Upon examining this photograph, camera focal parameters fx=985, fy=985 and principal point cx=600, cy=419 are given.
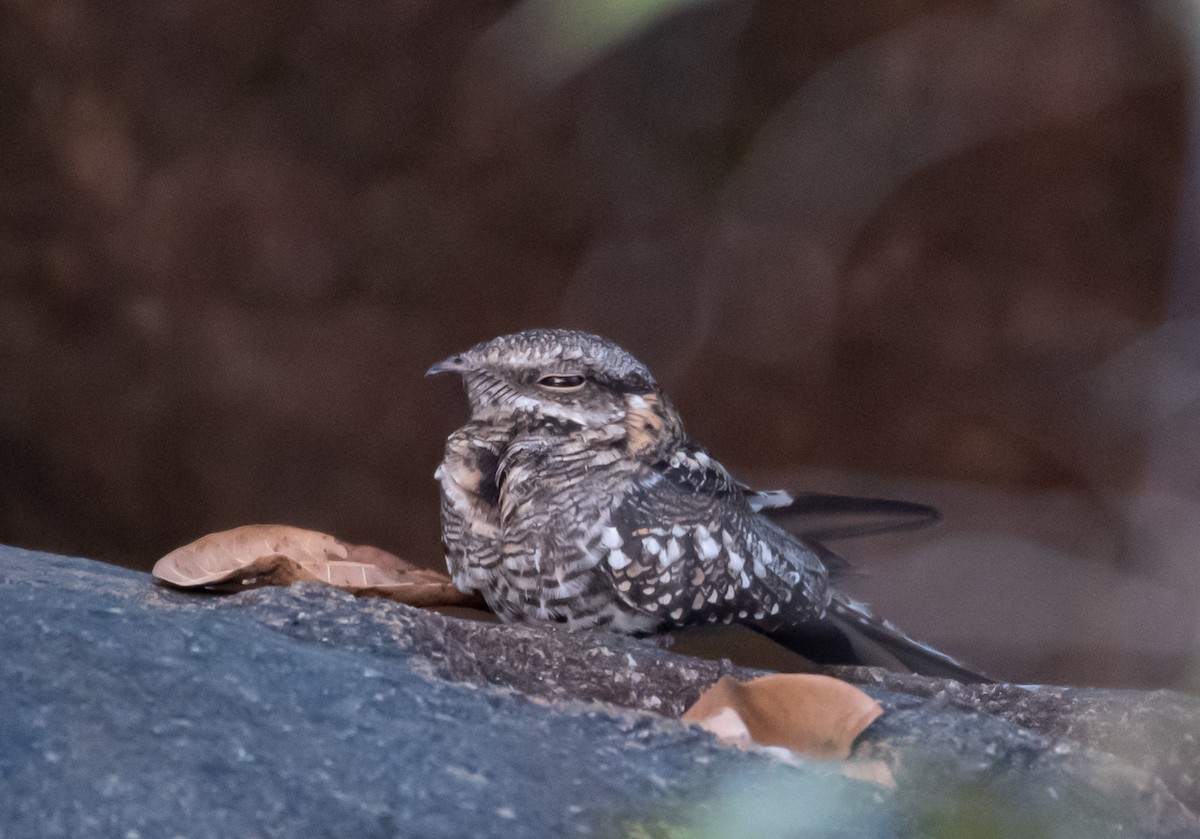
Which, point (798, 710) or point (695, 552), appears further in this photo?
point (695, 552)

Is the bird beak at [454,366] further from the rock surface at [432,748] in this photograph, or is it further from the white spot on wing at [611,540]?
the rock surface at [432,748]

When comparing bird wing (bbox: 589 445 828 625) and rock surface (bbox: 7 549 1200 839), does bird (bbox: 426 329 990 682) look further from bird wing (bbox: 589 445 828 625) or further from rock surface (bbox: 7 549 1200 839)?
rock surface (bbox: 7 549 1200 839)

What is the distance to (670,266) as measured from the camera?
2113 mm

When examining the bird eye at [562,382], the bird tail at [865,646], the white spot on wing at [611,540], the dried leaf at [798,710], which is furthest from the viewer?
the bird tail at [865,646]

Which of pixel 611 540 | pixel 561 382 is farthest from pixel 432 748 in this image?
pixel 561 382

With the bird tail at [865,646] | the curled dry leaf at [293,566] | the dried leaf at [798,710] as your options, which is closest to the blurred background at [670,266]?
the bird tail at [865,646]

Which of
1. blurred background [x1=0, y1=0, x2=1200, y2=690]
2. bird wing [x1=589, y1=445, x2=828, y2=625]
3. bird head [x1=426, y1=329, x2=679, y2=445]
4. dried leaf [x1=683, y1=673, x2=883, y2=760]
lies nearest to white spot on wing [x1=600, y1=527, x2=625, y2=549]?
bird wing [x1=589, y1=445, x2=828, y2=625]

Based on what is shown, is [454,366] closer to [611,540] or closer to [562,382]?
[562,382]

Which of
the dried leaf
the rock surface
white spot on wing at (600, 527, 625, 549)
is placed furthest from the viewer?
white spot on wing at (600, 527, 625, 549)

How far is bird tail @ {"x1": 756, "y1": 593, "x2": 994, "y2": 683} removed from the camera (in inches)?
66.4

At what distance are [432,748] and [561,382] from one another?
79 cm

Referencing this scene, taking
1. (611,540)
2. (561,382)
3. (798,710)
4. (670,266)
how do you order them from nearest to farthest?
1. (798,710)
2. (611,540)
3. (561,382)
4. (670,266)

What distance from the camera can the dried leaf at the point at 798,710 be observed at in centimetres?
102

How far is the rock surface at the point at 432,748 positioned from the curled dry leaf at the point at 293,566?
0.27m
